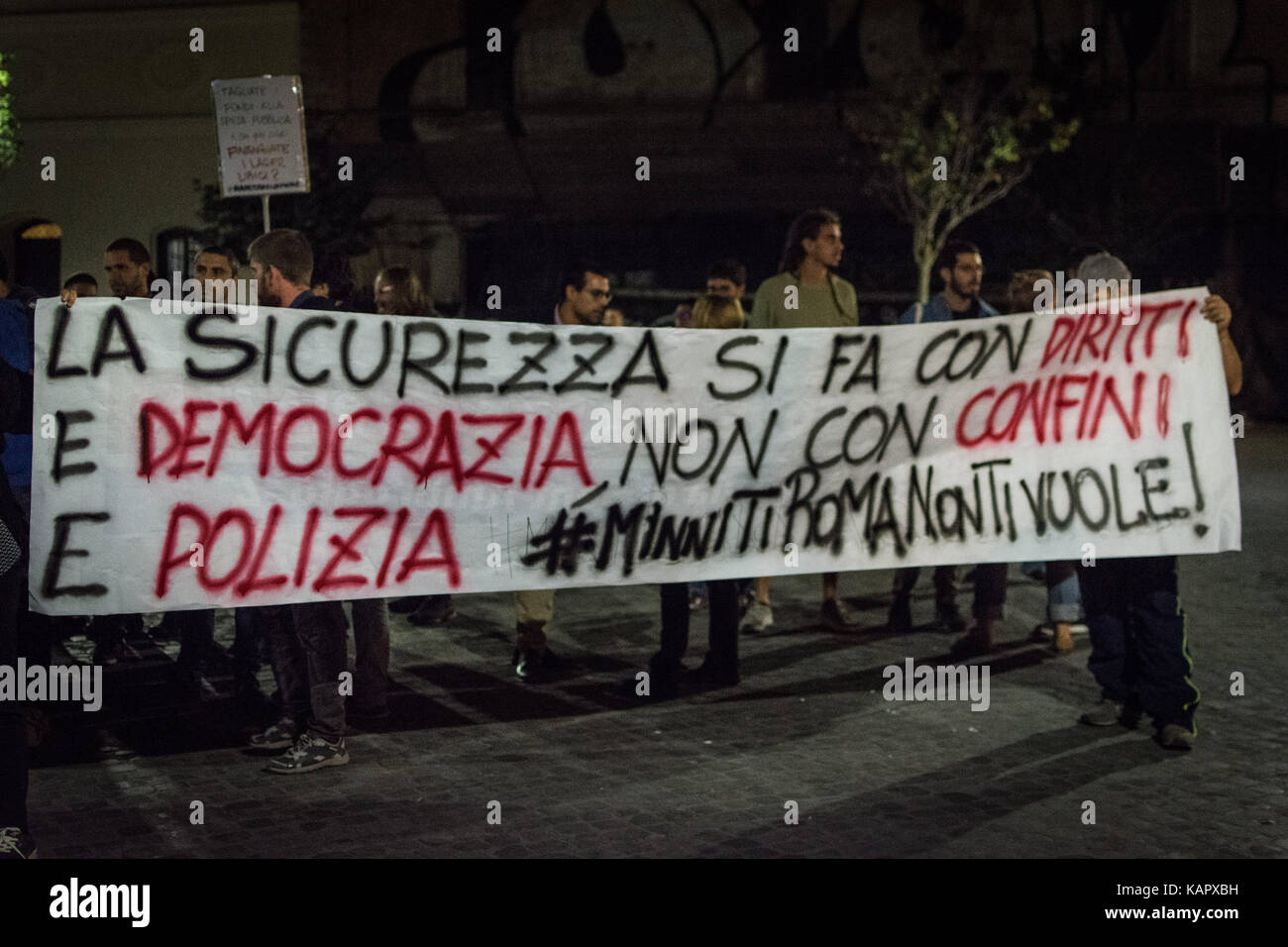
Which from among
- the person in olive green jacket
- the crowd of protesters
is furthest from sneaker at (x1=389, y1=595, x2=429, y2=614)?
the person in olive green jacket

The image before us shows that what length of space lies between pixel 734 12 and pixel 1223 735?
24.0 m

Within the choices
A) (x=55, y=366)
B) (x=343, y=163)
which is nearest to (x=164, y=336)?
(x=55, y=366)

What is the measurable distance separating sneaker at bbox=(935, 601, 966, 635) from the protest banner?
1829mm

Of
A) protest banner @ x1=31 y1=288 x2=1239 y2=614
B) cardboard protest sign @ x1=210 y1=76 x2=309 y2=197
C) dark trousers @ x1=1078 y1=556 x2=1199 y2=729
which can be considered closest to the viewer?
protest banner @ x1=31 y1=288 x2=1239 y2=614

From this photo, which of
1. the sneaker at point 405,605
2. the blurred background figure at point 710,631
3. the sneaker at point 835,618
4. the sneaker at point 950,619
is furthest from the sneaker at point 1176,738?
the sneaker at point 405,605

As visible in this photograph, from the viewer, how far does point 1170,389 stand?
624 centimetres

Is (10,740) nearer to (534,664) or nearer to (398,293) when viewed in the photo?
(534,664)

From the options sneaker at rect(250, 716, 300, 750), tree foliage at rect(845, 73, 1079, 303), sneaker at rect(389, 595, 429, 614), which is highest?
tree foliage at rect(845, 73, 1079, 303)

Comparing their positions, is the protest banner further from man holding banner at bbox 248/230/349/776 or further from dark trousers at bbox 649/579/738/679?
dark trousers at bbox 649/579/738/679

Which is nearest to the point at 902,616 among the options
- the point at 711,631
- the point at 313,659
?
the point at 711,631

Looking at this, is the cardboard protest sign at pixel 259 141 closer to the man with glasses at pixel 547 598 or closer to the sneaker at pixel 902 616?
the man with glasses at pixel 547 598

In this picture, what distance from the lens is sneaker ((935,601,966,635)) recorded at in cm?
808

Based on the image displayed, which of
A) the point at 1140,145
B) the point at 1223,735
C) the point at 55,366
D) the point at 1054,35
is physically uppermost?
the point at 1054,35
